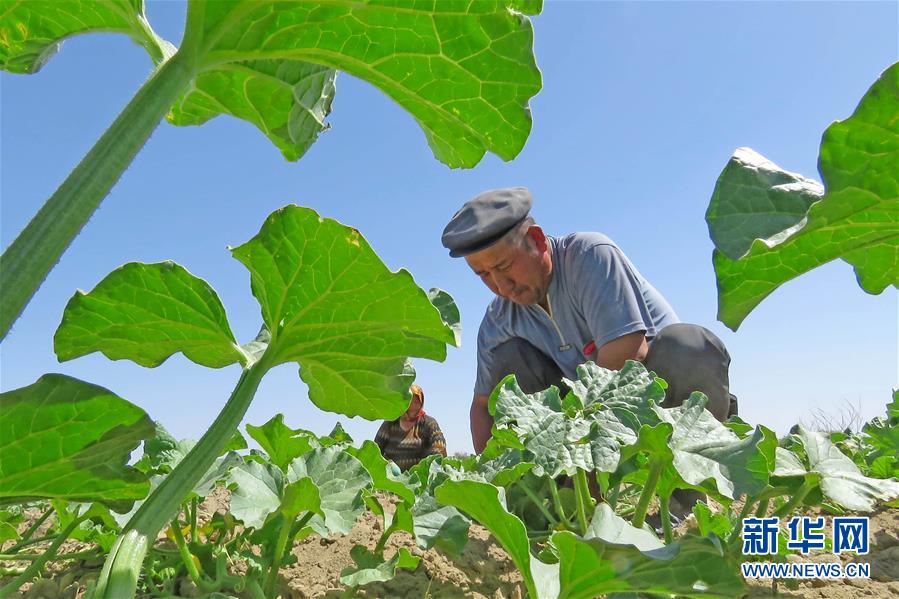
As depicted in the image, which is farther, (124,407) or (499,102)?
(124,407)

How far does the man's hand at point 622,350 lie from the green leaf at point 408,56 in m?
2.24

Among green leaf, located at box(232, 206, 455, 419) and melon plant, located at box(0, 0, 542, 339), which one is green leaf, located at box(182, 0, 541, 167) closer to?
melon plant, located at box(0, 0, 542, 339)

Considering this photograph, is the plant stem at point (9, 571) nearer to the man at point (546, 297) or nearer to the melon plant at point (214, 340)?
the melon plant at point (214, 340)

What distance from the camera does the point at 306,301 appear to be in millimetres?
1472

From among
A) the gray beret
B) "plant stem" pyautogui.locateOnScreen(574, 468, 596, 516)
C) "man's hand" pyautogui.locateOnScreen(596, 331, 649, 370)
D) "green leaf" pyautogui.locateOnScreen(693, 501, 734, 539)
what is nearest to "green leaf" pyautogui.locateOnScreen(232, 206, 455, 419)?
"plant stem" pyautogui.locateOnScreen(574, 468, 596, 516)

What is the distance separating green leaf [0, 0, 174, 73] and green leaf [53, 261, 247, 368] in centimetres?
44

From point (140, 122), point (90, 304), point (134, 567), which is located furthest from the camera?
point (90, 304)

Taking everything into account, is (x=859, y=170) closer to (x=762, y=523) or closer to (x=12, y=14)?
(x=762, y=523)

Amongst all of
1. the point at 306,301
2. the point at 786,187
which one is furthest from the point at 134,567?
the point at 786,187

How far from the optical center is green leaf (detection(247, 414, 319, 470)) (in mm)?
2010

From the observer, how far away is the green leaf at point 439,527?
5.46ft

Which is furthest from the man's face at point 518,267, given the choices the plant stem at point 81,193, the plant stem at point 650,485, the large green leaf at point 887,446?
the plant stem at point 81,193

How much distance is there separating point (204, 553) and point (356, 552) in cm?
42

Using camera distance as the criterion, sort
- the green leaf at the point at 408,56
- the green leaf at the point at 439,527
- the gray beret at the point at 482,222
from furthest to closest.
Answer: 1. the gray beret at the point at 482,222
2. the green leaf at the point at 439,527
3. the green leaf at the point at 408,56
